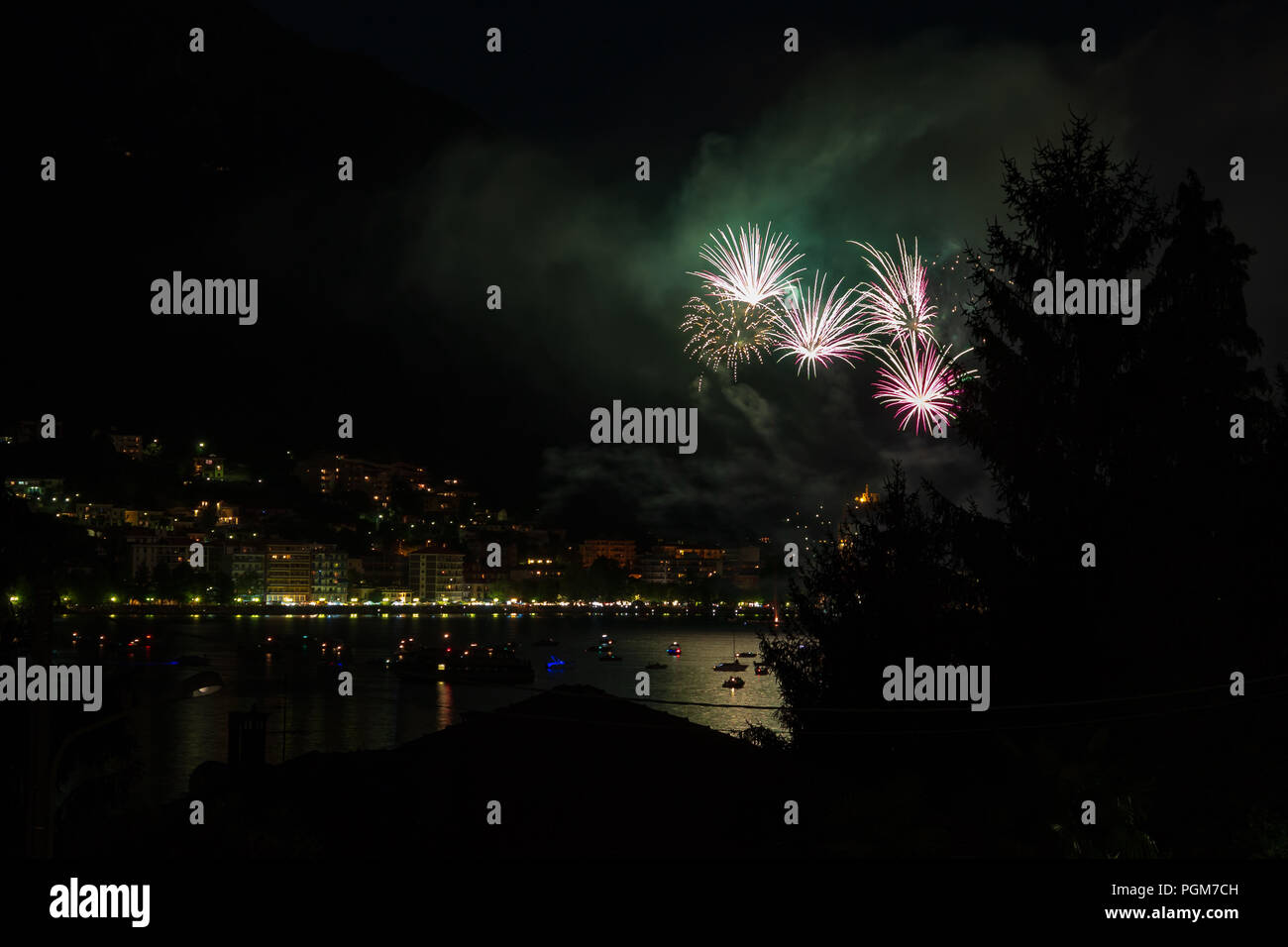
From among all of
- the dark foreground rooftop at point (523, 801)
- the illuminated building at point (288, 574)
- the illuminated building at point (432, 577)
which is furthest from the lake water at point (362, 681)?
the illuminated building at point (432, 577)

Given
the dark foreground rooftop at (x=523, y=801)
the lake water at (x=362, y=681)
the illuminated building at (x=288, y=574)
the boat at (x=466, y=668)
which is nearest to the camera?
the dark foreground rooftop at (x=523, y=801)

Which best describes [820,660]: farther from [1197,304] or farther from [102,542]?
Result: [102,542]

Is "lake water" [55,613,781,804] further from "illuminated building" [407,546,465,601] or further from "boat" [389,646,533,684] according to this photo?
"illuminated building" [407,546,465,601]

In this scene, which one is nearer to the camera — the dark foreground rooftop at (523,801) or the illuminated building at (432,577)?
the dark foreground rooftop at (523,801)

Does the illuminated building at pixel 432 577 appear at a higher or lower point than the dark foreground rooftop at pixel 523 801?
higher

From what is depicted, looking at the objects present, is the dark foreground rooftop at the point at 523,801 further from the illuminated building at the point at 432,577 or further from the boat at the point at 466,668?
the illuminated building at the point at 432,577

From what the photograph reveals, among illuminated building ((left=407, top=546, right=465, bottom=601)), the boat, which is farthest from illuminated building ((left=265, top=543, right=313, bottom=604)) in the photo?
the boat

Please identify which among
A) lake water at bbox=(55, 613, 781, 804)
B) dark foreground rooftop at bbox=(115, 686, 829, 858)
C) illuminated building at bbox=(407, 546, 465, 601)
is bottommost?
lake water at bbox=(55, 613, 781, 804)
